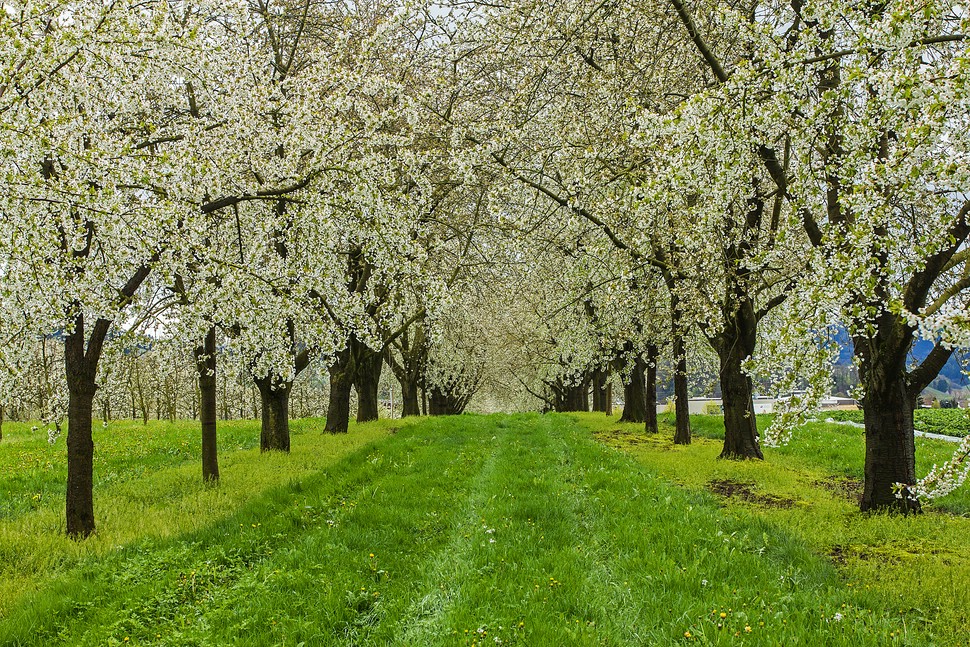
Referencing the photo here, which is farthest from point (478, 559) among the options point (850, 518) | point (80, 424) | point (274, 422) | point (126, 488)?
point (274, 422)

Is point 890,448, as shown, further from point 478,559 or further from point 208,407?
point 208,407

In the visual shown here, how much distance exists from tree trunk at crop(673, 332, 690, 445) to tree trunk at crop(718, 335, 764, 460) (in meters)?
2.94

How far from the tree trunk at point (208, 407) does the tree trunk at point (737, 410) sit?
13.0 metres

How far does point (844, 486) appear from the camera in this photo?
1230cm

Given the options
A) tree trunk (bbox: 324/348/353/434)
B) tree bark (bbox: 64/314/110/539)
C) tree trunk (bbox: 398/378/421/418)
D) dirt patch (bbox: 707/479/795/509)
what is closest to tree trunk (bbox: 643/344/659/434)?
dirt patch (bbox: 707/479/795/509)

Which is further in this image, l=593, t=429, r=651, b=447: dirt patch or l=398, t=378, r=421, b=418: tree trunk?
l=398, t=378, r=421, b=418: tree trunk

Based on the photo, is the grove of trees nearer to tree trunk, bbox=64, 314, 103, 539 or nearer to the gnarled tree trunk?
tree trunk, bbox=64, 314, 103, 539

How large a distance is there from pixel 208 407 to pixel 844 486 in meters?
14.1

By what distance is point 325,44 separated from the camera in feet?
57.2

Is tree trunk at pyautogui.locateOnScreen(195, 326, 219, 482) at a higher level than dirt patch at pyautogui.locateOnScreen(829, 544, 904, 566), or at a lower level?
higher

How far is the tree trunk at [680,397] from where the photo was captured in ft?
64.8

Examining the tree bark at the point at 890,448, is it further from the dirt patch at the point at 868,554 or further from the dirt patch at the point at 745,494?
the dirt patch at the point at 868,554

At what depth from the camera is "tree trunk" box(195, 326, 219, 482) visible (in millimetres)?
12500

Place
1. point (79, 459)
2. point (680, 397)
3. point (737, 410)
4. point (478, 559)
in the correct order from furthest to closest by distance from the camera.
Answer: point (680, 397), point (737, 410), point (79, 459), point (478, 559)
